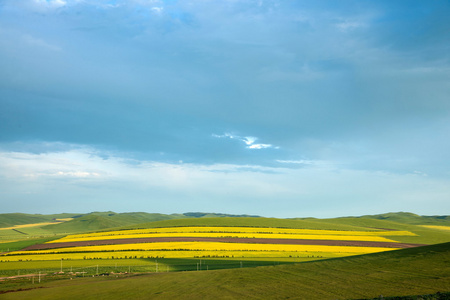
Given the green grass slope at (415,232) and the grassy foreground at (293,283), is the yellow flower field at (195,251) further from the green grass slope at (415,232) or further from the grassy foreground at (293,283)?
the green grass slope at (415,232)

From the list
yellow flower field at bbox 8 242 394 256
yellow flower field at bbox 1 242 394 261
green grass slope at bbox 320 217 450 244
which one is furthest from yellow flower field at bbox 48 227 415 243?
yellow flower field at bbox 1 242 394 261

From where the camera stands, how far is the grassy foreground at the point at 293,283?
26.9 m

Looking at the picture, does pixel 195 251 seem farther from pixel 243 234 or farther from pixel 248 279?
pixel 248 279

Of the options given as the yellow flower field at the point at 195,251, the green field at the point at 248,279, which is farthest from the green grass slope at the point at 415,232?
the green field at the point at 248,279

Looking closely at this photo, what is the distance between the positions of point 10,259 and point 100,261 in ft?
63.3

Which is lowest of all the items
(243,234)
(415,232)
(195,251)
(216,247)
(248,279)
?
(415,232)

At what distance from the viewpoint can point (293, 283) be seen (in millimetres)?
31922

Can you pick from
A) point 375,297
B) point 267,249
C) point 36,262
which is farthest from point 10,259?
point 375,297

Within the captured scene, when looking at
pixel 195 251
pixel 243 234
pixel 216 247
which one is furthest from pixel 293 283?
pixel 243 234

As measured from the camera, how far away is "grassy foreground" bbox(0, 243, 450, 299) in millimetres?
26891

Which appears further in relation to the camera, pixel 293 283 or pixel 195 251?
pixel 195 251

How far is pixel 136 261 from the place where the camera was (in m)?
54.3

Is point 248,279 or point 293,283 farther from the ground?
point 293,283

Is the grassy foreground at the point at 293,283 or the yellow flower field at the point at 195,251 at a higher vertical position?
the grassy foreground at the point at 293,283
